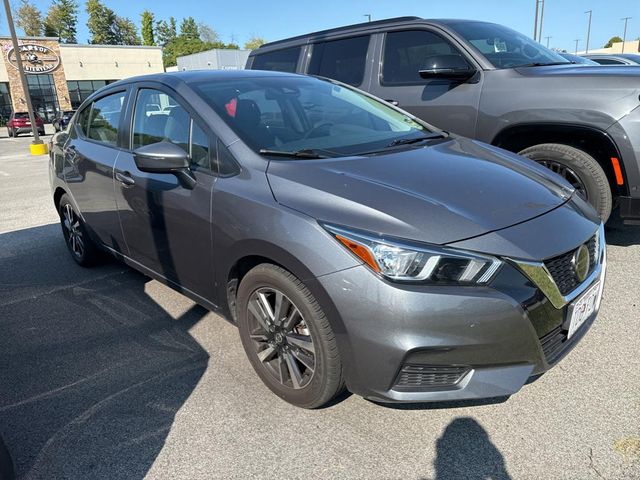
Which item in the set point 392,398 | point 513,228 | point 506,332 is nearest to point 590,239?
point 513,228

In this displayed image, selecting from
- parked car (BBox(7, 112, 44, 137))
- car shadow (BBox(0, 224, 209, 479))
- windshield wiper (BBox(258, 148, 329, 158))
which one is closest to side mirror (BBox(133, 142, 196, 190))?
windshield wiper (BBox(258, 148, 329, 158))

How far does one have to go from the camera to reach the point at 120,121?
362cm

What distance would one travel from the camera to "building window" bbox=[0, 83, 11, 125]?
3666 centimetres

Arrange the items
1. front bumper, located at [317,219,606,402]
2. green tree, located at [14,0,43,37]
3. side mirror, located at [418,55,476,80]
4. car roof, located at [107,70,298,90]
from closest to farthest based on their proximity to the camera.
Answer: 1. front bumper, located at [317,219,606,402]
2. car roof, located at [107,70,298,90]
3. side mirror, located at [418,55,476,80]
4. green tree, located at [14,0,43,37]

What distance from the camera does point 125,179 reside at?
11.0 feet

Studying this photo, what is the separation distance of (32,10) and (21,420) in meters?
80.6

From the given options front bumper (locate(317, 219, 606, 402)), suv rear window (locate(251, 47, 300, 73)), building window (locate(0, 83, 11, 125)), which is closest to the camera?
front bumper (locate(317, 219, 606, 402))

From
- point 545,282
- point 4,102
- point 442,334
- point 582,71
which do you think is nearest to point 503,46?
point 582,71

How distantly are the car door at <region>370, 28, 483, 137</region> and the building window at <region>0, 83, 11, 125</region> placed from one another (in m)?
40.5

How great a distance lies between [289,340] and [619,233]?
3.89 m

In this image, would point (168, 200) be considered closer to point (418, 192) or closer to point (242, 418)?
point (242, 418)

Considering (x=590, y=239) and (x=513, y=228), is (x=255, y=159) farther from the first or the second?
(x=590, y=239)

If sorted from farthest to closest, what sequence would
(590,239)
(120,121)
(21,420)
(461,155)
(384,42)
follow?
(384,42)
(120,121)
(461,155)
(21,420)
(590,239)

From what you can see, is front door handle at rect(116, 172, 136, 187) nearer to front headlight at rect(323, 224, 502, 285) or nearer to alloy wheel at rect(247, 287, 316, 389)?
alloy wheel at rect(247, 287, 316, 389)
